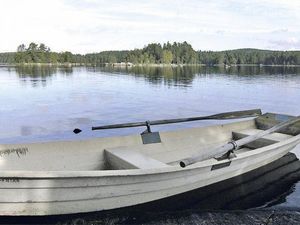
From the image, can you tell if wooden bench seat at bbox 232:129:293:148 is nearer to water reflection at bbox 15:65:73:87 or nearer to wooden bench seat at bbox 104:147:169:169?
wooden bench seat at bbox 104:147:169:169

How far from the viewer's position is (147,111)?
22.6m

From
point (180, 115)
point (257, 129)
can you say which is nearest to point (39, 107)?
point (180, 115)

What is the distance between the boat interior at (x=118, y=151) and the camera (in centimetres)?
758

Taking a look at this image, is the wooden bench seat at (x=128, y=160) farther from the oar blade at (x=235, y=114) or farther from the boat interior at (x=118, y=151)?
the oar blade at (x=235, y=114)

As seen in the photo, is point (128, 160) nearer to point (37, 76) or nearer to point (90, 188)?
point (90, 188)

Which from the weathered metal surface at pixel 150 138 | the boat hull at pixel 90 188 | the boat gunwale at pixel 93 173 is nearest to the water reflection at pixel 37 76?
the weathered metal surface at pixel 150 138

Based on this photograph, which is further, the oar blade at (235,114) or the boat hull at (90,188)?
the oar blade at (235,114)

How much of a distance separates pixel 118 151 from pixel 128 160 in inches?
28.5

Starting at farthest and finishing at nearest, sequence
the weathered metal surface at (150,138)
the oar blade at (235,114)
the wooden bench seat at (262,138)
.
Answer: the oar blade at (235,114), the wooden bench seat at (262,138), the weathered metal surface at (150,138)

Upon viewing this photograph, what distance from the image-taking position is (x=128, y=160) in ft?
26.1

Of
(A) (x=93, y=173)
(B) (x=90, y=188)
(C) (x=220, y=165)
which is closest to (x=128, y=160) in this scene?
(B) (x=90, y=188)

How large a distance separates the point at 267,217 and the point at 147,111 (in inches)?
628

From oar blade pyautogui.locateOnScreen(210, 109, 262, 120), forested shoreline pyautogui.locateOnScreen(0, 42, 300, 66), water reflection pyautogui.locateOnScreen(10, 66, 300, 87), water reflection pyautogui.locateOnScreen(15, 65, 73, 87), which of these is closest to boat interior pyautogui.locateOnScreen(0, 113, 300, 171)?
oar blade pyautogui.locateOnScreen(210, 109, 262, 120)

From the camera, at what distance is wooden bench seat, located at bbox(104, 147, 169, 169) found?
776 centimetres
